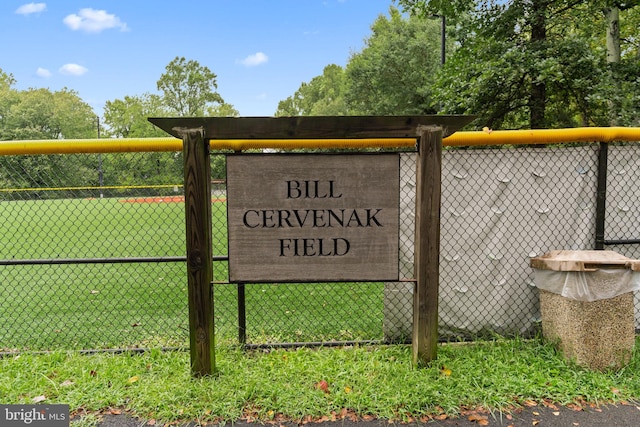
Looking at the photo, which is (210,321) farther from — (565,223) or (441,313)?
(565,223)

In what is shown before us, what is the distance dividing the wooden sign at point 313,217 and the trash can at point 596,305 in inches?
45.3

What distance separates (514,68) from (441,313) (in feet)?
22.4

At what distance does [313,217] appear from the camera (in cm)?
277

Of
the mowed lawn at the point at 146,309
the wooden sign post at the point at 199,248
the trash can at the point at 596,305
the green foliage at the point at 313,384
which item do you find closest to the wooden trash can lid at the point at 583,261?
the trash can at the point at 596,305

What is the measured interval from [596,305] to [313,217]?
1910 millimetres

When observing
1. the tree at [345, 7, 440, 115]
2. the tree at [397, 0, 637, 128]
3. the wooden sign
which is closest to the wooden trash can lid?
the wooden sign

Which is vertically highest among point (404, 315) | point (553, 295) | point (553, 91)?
point (553, 91)

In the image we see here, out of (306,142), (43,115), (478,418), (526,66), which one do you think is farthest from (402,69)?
(43,115)

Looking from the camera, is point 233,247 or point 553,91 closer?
point 233,247

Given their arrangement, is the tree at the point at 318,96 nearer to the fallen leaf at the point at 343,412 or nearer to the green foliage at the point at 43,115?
the green foliage at the point at 43,115

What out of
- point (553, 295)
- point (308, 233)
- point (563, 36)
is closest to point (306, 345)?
point (308, 233)

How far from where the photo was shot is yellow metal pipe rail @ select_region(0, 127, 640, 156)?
116 inches

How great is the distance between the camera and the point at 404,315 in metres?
3.31

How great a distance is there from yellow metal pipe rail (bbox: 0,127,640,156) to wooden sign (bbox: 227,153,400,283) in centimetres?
39
